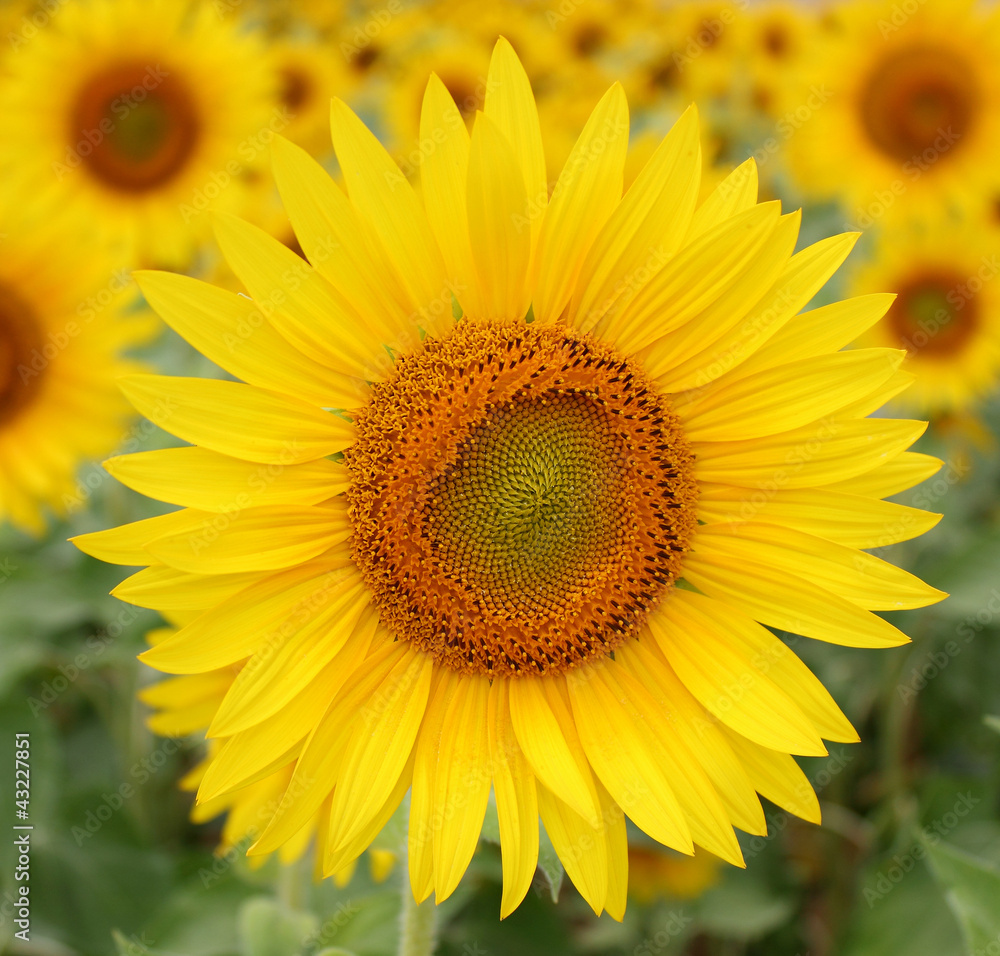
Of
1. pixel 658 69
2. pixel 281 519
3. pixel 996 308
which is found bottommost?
pixel 281 519

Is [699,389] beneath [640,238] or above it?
beneath

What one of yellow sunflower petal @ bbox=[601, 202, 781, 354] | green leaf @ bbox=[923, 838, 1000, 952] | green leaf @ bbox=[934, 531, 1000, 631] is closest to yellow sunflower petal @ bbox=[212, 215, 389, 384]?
yellow sunflower petal @ bbox=[601, 202, 781, 354]

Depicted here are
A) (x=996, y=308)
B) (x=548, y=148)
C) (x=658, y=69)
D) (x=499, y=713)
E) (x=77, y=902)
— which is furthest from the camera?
(x=658, y=69)

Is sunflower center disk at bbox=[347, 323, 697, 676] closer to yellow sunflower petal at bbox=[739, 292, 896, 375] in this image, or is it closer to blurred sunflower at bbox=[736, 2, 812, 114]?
yellow sunflower petal at bbox=[739, 292, 896, 375]

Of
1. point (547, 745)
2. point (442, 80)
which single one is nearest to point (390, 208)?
point (547, 745)

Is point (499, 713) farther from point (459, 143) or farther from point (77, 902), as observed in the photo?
point (77, 902)

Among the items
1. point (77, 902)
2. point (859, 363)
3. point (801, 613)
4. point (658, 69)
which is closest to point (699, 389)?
point (859, 363)

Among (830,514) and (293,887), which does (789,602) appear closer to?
(830,514)
